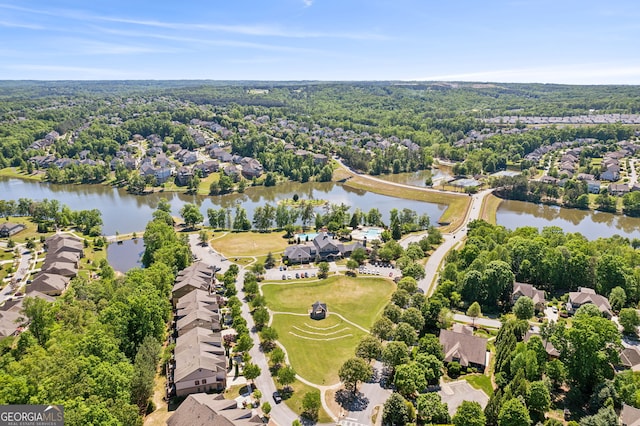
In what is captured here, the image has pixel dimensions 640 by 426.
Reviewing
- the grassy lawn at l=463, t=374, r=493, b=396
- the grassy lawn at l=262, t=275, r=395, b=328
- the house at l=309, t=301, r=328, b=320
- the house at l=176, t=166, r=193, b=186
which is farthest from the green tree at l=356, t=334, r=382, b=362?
the house at l=176, t=166, r=193, b=186

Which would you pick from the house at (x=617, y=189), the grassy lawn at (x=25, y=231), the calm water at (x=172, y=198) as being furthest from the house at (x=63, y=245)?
the house at (x=617, y=189)

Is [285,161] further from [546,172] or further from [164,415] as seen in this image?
[164,415]

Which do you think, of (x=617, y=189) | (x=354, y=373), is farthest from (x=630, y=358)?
(x=617, y=189)

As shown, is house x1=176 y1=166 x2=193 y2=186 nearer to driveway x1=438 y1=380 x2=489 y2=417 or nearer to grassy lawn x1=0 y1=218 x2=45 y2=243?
grassy lawn x1=0 y1=218 x2=45 y2=243

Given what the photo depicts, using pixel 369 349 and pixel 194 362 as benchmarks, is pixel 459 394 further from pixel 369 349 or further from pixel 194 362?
pixel 194 362

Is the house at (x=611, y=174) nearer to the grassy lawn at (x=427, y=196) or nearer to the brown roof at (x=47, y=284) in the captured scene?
the grassy lawn at (x=427, y=196)

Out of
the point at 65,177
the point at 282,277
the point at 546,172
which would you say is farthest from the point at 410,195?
the point at 65,177

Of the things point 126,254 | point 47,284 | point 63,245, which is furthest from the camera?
point 126,254
